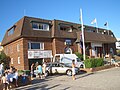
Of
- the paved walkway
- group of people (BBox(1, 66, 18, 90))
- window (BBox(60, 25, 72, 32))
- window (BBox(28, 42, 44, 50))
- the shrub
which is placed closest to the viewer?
the paved walkway

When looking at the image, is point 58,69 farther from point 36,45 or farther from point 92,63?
point 36,45

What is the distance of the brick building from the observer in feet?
89.4

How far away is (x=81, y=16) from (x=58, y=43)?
7286mm

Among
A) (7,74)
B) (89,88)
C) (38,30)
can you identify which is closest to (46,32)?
(38,30)

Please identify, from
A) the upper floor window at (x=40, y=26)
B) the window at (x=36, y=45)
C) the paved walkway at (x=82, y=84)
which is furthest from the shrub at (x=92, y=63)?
the upper floor window at (x=40, y=26)

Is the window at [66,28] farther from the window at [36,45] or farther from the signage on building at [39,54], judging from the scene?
the window at [36,45]

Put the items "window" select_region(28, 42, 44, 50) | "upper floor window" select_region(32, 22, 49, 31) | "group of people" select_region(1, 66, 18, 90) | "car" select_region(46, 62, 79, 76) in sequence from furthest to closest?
"upper floor window" select_region(32, 22, 49, 31) < "window" select_region(28, 42, 44, 50) < "car" select_region(46, 62, 79, 76) < "group of people" select_region(1, 66, 18, 90)

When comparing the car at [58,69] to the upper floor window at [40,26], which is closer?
the car at [58,69]

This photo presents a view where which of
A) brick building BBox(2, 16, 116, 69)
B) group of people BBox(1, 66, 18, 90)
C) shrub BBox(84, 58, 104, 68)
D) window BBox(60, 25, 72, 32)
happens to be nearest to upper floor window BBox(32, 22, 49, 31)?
brick building BBox(2, 16, 116, 69)

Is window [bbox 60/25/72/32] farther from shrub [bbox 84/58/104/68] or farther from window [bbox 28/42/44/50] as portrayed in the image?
shrub [bbox 84/58/104/68]

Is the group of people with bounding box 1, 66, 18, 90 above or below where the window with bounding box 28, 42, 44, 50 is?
below

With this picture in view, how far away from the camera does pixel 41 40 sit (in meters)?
29.1

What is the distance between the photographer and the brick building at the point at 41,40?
27.2 m

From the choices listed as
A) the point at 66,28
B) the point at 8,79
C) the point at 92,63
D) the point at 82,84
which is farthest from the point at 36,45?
the point at 82,84
